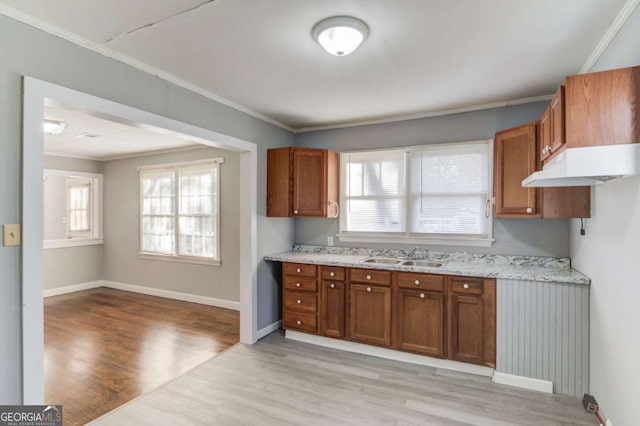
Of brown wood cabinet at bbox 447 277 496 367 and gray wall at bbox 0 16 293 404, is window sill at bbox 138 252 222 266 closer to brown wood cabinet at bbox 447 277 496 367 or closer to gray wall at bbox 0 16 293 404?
gray wall at bbox 0 16 293 404

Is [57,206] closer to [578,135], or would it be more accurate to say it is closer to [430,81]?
[430,81]

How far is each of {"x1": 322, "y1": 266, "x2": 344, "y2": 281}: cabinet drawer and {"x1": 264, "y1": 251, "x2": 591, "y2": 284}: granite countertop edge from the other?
0.19 feet

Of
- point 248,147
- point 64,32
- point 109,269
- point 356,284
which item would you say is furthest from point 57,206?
point 356,284

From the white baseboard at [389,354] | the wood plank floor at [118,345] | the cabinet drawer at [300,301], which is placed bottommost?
the wood plank floor at [118,345]

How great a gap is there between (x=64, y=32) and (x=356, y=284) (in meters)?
3.07

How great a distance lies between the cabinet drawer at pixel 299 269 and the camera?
3.63 meters

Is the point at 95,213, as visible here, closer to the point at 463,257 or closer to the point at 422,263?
the point at 422,263

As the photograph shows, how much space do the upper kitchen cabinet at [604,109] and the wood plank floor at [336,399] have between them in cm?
196

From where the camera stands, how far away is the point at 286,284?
3777 millimetres

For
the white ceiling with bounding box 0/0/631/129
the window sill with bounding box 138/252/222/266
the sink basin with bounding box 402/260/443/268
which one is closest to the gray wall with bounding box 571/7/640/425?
the white ceiling with bounding box 0/0/631/129

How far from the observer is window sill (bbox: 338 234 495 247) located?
343 cm

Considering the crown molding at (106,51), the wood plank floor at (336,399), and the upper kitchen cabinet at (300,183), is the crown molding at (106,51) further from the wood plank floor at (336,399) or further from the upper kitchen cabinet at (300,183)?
the wood plank floor at (336,399)

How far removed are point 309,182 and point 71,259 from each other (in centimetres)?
516

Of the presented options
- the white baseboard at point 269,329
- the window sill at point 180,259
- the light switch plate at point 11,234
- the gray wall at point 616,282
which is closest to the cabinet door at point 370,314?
the white baseboard at point 269,329
